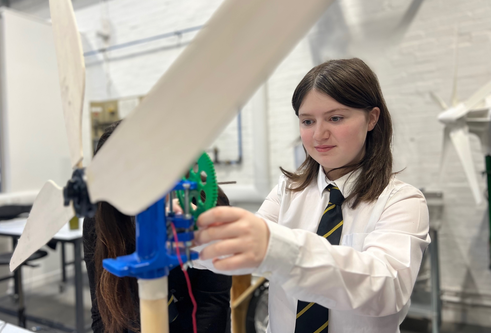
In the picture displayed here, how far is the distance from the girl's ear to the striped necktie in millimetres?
184

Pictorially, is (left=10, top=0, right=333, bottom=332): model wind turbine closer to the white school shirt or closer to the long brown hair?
the white school shirt

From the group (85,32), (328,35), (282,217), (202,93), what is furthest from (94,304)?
(85,32)

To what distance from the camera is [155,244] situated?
461 mm

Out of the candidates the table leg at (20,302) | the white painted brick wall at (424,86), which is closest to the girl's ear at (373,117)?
the white painted brick wall at (424,86)

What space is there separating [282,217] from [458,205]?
2.30m

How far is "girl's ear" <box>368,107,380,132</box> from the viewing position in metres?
0.89

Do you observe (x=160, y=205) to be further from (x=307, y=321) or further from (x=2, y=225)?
(x=2, y=225)

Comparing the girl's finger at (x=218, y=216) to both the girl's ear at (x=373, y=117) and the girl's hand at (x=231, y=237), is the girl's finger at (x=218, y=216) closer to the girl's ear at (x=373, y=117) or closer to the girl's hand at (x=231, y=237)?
the girl's hand at (x=231, y=237)

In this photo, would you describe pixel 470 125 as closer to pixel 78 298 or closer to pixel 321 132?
pixel 321 132

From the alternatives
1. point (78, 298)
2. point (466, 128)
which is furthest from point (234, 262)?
point (466, 128)

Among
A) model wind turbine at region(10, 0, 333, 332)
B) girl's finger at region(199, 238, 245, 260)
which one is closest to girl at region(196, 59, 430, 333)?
girl's finger at region(199, 238, 245, 260)

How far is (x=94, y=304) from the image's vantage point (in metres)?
1.14

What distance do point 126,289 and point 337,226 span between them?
56 centimetres

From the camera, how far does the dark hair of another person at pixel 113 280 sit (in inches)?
33.7
